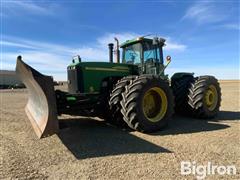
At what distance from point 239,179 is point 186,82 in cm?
510

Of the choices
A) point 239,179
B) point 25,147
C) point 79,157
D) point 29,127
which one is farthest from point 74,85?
point 239,179

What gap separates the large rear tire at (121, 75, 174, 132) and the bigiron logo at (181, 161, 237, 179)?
6.65ft

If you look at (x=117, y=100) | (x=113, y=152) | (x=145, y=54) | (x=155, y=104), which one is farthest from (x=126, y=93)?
(x=145, y=54)

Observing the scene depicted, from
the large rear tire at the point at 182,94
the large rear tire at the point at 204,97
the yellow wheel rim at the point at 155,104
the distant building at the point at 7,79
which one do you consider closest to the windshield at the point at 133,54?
the large rear tire at the point at 182,94

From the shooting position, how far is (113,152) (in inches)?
198

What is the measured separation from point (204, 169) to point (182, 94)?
4571 mm

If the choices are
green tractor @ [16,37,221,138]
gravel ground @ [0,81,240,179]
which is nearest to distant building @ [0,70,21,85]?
green tractor @ [16,37,221,138]

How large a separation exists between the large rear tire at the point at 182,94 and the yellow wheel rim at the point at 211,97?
61 centimetres

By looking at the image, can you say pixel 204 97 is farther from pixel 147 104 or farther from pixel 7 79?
pixel 7 79

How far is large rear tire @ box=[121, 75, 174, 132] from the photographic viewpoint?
6.32 meters

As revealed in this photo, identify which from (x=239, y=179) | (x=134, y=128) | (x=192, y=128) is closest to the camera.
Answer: (x=239, y=179)

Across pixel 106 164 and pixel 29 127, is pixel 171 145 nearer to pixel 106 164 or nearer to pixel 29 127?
pixel 106 164

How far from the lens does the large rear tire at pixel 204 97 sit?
27.1ft

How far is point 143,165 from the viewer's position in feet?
14.3
